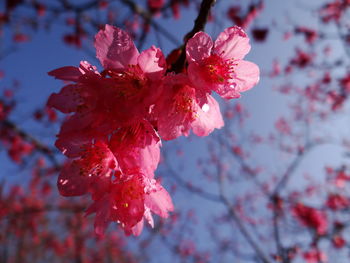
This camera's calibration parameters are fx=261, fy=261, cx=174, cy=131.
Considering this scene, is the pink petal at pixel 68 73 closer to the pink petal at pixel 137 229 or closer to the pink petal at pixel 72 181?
the pink petal at pixel 72 181

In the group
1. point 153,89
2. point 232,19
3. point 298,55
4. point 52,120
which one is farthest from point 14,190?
point 153,89

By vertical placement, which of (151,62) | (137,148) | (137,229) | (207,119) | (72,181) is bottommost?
(137,229)

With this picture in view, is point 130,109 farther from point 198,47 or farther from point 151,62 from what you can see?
point 198,47

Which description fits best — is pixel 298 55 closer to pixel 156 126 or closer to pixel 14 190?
pixel 156 126

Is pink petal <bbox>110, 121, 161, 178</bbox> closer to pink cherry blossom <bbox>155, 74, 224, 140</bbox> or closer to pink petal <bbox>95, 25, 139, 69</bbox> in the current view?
pink cherry blossom <bbox>155, 74, 224, 140</bbox>

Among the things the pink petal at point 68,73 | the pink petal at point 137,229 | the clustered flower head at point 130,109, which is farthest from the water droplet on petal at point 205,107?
the pink petal at point 137,229

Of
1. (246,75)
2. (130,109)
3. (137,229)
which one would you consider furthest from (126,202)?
(246,75)

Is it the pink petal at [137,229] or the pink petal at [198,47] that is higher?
the pink petal at [198,47]
